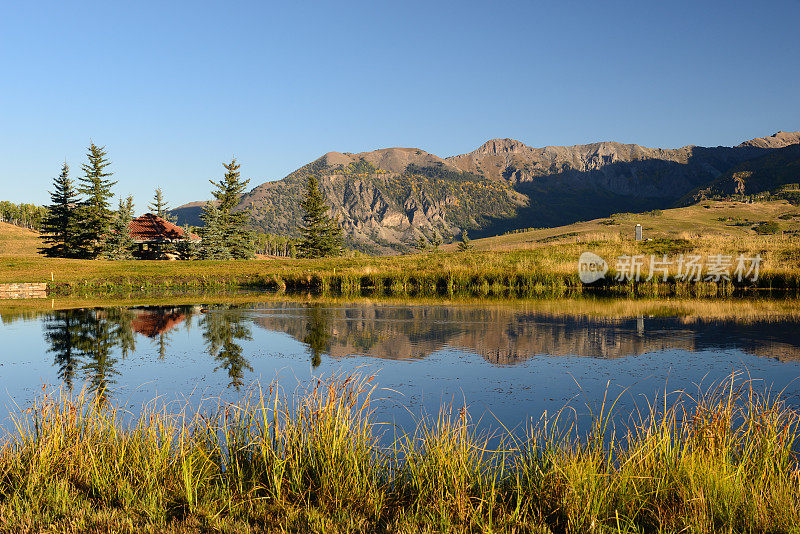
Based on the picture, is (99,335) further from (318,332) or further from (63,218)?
(63,218)

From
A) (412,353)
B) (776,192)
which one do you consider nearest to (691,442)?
(412,353)

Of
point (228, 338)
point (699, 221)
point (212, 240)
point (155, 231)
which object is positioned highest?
point (699, 221)

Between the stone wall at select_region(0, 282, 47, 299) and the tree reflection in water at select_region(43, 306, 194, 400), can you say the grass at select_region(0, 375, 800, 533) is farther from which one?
the stone wall at select_region(0, 282, 47, 299)

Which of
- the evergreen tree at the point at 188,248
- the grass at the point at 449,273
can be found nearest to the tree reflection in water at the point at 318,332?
the grass at the point at 449,273

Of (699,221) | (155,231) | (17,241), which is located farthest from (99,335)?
(17,241)

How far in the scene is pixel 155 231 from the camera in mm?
95125

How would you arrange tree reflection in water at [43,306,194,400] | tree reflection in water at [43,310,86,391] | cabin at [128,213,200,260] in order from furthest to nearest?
1. cabin at [128,213,200,260]
2. tree reflection in water at [43,310,86,391]
3. tree reflection in water at [43,306,194,400]

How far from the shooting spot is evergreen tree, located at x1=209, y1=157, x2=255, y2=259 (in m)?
79.6

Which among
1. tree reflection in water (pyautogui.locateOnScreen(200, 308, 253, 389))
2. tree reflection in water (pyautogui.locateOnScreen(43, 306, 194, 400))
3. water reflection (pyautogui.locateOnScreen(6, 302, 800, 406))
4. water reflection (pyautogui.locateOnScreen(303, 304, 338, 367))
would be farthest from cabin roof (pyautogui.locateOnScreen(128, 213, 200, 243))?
water reflection (pyautogui.locateOnScreen(303, 304, 338, 367))

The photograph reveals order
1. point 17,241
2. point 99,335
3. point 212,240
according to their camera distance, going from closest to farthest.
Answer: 1. point 99,335
2. point 212,240
3. point 17,241

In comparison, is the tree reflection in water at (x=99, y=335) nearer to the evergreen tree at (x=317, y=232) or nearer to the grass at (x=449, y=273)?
the grass at (x=449, y=273)

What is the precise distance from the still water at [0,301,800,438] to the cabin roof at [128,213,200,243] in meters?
67.0

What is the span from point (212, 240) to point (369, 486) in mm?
73547

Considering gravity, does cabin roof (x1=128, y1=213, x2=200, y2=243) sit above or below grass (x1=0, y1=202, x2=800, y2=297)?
above
